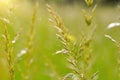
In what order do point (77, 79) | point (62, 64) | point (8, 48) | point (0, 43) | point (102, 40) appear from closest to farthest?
point (77, 79)
point (8, 48)
point (0, 43)
point (62, 64)
point (102, 40)

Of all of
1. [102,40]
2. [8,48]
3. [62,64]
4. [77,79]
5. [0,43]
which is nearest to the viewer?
[77,79]

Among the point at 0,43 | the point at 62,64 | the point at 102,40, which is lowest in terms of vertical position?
the point at 102,40

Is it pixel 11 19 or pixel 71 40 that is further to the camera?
A: pixel 11 19

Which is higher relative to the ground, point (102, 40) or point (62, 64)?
point (62, 64)

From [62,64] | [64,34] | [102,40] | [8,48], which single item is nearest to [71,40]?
[64,34]

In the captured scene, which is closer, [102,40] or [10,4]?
[10,4]

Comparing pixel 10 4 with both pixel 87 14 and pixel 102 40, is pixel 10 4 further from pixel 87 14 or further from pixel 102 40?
pixel 102 40

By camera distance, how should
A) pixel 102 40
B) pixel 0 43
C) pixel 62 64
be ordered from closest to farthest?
pixel 0 43 < pixel 62 64 < pixel 102 40

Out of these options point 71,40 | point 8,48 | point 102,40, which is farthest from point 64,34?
point 102,40

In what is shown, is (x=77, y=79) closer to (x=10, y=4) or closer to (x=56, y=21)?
(x=56, y=21)
